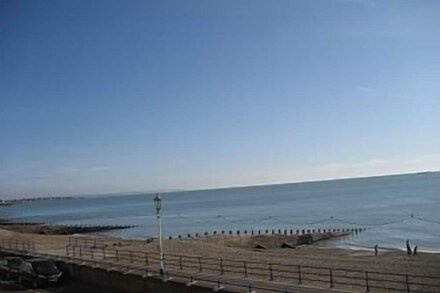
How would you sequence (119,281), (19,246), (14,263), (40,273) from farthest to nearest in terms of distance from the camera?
1. (19,246)
2. (14,263)
3. (40,273)
4. (119,281)

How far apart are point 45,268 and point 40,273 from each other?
54 centimetres

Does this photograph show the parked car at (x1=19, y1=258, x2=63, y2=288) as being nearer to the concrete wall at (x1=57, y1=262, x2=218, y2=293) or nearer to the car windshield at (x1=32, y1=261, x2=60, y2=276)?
the car windshield at (x1=32, y1=261, x2=60, y2=276)

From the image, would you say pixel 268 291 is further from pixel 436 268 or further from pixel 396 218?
pixel 396 218

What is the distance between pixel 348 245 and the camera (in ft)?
229

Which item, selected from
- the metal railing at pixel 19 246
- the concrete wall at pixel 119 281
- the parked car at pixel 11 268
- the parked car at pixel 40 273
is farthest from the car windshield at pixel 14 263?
the metal railing at pixel 19 246

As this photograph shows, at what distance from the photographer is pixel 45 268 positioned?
89.6 feet

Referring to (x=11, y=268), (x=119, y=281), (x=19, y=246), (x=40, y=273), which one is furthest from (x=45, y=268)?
(x=19, y=246)

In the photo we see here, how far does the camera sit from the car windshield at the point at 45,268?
88.2 feet

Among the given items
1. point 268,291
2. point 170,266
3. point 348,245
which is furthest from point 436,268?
point 348,245

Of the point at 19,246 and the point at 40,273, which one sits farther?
the point at 19,246

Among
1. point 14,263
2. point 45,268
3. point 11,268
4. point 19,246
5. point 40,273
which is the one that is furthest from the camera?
point 19,246

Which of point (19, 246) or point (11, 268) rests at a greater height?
point (11, 268)

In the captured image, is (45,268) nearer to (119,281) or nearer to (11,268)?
(11,268)

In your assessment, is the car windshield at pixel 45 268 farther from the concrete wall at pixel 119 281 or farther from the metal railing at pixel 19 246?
the metal railing at pixel 19 246
